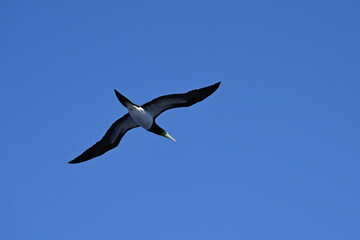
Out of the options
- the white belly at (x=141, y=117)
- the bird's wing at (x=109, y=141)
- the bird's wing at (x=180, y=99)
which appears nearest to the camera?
the bird's wing at (x=180, y=99)

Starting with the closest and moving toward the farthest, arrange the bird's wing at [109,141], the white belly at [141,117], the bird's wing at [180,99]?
the bird's wing at [180,99] < the white belly at [141,117] < the bird's wing at [109,141]

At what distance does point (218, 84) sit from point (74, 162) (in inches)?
394

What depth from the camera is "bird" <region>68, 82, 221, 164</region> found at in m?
31.2

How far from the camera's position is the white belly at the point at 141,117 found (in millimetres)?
31672

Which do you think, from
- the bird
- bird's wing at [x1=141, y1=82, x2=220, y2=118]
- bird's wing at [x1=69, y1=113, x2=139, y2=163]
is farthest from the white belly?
bird's wing at [x1=69, y1=113, x2=139, y2=163]

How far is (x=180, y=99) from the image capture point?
31391mm

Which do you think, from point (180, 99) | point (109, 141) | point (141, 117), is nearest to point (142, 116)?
point (141, 117)

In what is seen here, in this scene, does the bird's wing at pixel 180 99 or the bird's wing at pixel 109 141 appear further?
the bird's wing at pixel 109 141

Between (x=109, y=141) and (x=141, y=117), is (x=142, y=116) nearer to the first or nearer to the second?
(x=141, y=117)

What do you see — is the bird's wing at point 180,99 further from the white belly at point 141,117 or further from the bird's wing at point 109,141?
the bird's wing at point 109,141

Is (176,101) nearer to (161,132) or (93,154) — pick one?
(161,132)

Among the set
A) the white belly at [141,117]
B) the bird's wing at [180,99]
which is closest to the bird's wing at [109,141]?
the white belly at [141,117]

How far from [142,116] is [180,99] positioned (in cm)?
232

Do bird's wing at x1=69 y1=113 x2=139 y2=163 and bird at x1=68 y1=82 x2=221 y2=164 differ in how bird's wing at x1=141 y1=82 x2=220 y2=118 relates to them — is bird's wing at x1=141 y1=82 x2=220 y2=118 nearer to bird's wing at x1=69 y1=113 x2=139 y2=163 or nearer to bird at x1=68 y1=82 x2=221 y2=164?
bird at x1=68 y1=82 x2=221 y2=164
